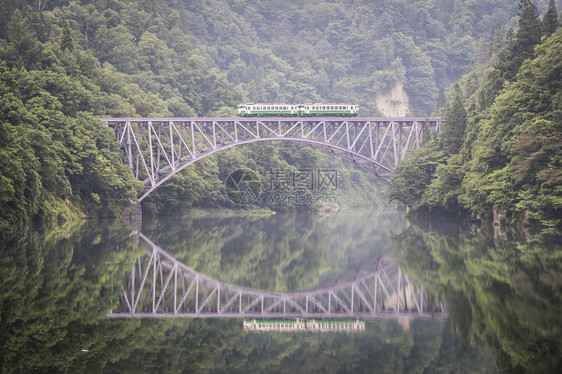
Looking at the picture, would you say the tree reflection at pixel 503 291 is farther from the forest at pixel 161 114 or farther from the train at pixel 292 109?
the train at pixel 292 109

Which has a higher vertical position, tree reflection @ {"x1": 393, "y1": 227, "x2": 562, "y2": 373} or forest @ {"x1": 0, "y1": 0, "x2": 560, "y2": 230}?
forest @ {"x1": 0, "y1": 0, "x2": 560, "y2": 230}

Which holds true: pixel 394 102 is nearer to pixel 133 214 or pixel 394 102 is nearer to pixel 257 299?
pixel 133 214

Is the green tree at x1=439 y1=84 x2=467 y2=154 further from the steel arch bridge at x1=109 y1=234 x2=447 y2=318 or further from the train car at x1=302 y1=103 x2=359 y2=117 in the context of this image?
the steel arch bridge at x1=109 y1=234 x2=447 y2=318

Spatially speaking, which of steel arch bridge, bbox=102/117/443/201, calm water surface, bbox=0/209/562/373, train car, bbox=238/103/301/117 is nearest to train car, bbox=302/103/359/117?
train car, bbox=238/103/301/117

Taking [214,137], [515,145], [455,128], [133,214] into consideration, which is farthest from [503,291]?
[214,137]

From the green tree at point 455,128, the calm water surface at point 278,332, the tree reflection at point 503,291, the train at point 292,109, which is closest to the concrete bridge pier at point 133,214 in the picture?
the train at point 292,109

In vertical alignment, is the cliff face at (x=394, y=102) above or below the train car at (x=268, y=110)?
above

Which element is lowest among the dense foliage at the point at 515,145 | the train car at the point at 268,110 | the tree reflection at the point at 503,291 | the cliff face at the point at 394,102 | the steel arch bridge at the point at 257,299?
the steel arch bridge at the point at 257,299
